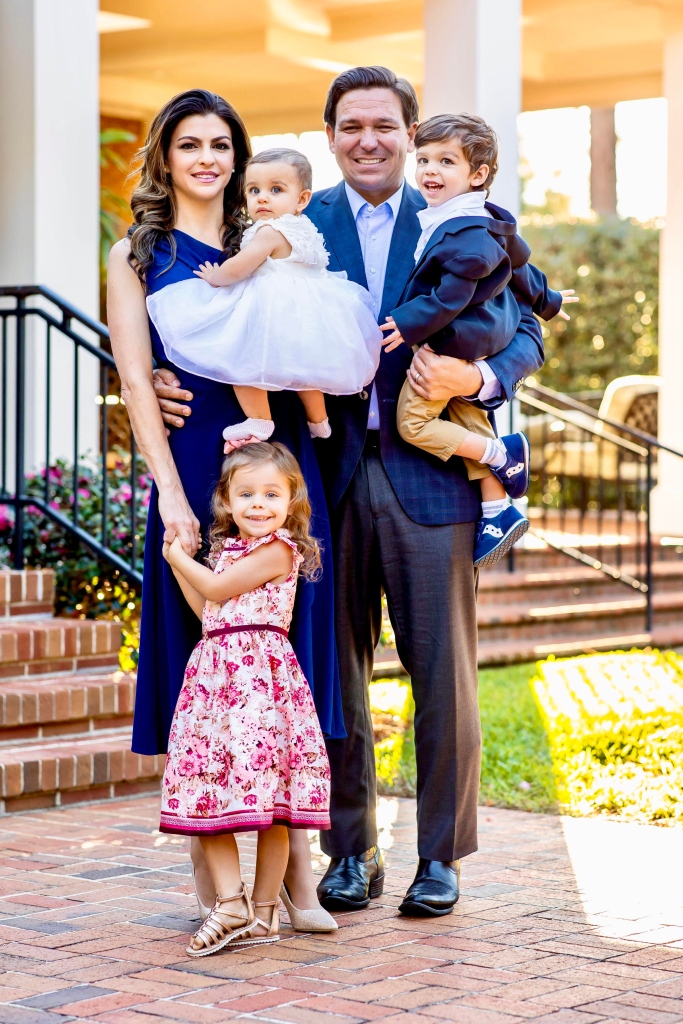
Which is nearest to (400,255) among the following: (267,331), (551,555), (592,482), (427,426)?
(427,426)

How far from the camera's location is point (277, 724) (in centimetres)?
322

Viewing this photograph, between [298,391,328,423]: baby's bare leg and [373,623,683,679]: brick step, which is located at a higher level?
[298,391,328,423]: baby's bare leg

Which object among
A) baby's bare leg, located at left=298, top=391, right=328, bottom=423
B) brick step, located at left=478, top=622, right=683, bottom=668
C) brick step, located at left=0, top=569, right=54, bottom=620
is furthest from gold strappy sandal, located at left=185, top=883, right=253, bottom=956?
brick step, located at left=478, top=622, right=683, bottom=668

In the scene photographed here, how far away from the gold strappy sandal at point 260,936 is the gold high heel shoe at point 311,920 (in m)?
0.06

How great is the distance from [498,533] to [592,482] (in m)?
11.1

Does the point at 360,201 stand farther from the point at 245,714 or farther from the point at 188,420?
the point at 245,714

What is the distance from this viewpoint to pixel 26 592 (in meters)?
5.82

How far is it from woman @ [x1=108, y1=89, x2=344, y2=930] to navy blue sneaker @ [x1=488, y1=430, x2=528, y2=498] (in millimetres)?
455

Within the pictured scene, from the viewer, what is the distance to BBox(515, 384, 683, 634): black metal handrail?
9.00 metres

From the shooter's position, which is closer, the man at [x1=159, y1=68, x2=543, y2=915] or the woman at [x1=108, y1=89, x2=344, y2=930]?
the woman at [x1=108, y1=89, x2=344, y2=930]

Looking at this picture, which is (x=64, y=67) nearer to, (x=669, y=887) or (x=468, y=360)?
(x=468, y=360)

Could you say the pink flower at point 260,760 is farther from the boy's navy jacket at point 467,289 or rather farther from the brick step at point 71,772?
the brick step at point 71,772

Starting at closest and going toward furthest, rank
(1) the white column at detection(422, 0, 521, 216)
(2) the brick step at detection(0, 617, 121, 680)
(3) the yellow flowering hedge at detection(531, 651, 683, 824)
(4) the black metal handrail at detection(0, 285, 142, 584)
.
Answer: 1. (3) the yellow flowering hedge at detection(531, 651, 683, 824)
2. (2) the brick step at detection(0, 617, 121, 680)
3. (4) the black metal handrail at detection(0, 285, 142, 584)
4. (1) the white column at detection(422, 0, 521, 216)

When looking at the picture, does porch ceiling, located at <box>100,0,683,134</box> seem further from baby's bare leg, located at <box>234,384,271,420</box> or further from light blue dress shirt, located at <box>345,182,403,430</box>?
baby's bare leg, located at <box>234,384,271,420</box>
